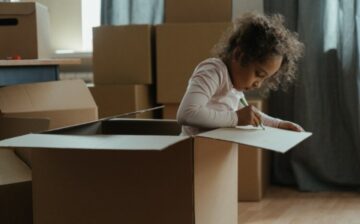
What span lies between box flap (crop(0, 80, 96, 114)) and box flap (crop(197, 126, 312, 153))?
862mm

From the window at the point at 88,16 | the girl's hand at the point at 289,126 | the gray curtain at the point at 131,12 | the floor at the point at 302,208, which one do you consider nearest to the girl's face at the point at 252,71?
the girl's hand at the point at 289,126

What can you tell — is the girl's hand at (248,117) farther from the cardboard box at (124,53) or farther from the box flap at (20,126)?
the cardboard box at (124,53)

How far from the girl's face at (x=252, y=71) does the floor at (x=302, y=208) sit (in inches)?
37.6

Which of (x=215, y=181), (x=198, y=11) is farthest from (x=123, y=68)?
(x=215, y=181)

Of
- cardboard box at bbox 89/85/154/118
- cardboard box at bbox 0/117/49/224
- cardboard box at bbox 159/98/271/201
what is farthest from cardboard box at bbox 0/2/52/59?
cardboard box at bbox 0/117/49/224

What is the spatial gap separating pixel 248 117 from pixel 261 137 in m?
0.23

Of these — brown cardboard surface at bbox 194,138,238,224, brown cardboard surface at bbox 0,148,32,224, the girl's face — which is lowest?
brown cardboard surface at bbox 0,148,32,224

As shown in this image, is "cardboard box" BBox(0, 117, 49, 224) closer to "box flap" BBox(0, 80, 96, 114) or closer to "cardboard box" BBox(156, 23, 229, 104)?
"box flap" BBox(0, 80, 96, 114)

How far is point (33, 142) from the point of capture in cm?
95

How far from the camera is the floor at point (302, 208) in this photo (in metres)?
2.29

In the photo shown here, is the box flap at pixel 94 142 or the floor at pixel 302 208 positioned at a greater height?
the box flap at pixel 94 142

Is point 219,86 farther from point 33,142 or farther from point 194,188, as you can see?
point 33,142

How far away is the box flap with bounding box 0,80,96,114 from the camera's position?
177 centimetres

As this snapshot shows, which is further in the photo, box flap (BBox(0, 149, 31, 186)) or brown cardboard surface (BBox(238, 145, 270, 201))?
brown cardboard surface (BBox(238, 145, 270, 201))
